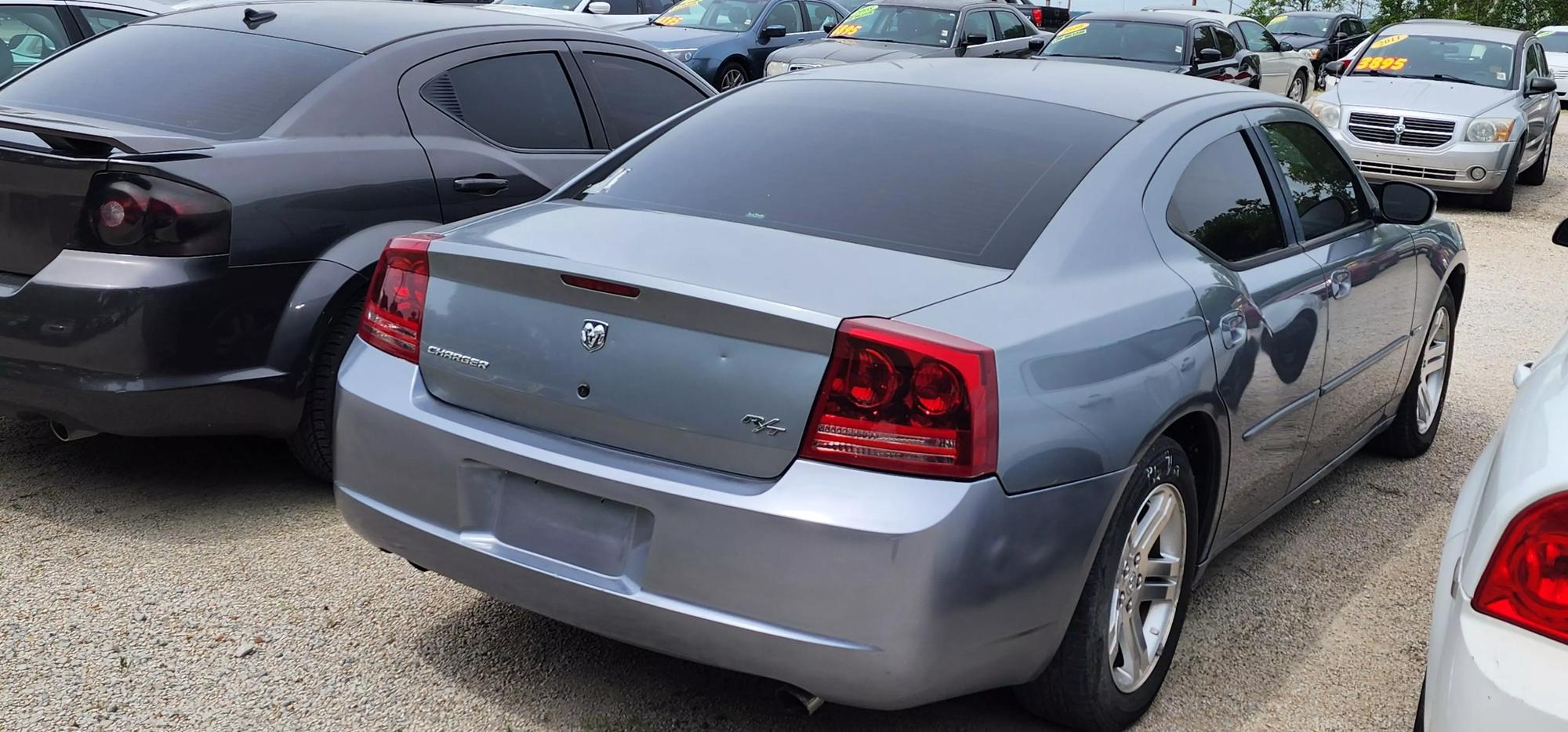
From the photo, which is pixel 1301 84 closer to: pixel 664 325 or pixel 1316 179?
pixel 1316 179

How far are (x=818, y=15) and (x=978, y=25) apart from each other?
2.68 metres

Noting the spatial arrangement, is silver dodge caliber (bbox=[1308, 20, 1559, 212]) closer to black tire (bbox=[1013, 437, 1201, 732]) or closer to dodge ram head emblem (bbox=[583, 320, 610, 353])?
black tire (bbox=[1013, 437, 1201, 732])

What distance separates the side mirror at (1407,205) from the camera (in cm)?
466

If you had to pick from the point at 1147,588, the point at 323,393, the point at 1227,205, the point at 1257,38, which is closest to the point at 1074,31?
the point at 1257,38

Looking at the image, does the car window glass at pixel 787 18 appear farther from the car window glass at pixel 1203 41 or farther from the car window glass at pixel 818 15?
the car window glass at pixel 1203 41

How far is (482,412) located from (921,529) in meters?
1.01

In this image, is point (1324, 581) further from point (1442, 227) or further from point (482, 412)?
point (482, 412)

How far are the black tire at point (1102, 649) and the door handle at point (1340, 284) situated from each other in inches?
43.2

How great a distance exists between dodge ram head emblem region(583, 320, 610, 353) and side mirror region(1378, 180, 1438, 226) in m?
3.01

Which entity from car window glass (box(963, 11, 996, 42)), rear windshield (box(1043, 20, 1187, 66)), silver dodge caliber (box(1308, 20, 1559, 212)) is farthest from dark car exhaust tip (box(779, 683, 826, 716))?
car window glass (box(963, 11, 996, 42))

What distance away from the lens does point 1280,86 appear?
64.9ft

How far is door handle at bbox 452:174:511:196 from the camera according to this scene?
482 centimetres

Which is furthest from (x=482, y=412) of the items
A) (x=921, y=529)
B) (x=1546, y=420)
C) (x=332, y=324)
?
(x=1546, y=420)

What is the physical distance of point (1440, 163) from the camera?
12633mm
